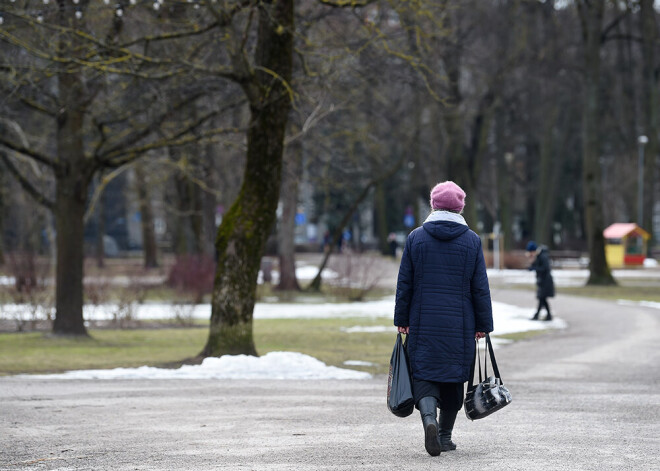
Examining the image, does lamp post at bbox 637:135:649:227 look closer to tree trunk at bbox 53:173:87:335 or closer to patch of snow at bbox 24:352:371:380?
tree trunk at bbox 53:173:87:335

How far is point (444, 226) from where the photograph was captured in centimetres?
809

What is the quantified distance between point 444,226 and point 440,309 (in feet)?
1.80

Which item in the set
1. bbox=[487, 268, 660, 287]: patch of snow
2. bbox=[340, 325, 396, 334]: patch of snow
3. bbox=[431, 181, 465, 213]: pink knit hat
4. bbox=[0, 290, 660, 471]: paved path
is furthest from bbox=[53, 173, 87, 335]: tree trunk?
bbox=[487, 268, 660, 287]: patch of snow

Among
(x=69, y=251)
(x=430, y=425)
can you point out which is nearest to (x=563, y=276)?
(x=69, y=251)

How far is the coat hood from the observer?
805 centimetres

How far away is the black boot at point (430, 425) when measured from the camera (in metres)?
7.91

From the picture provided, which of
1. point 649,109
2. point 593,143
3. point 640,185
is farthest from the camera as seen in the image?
point 640,185

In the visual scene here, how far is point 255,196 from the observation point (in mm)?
15750

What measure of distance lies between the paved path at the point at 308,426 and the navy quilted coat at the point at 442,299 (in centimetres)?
64

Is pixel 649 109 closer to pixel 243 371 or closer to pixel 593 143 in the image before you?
pixel 593 143

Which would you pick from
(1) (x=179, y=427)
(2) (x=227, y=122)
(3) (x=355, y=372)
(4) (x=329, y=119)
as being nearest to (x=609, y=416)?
(1) (x=179, y=427)

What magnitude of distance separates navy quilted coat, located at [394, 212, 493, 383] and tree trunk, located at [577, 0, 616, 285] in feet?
107

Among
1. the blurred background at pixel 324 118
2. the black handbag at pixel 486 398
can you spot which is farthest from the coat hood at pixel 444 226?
the blurred background at pixel 324 118

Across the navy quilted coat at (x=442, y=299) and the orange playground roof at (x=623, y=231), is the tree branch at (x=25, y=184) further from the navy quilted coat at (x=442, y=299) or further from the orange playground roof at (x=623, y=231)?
the orange playground roof at (x=623, y=231)
